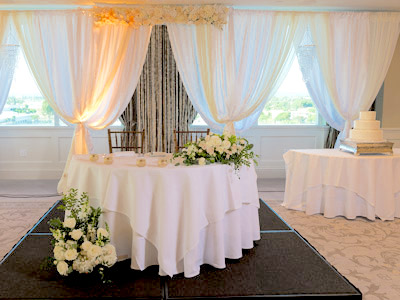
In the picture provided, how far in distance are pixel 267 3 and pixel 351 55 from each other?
5.17 ft

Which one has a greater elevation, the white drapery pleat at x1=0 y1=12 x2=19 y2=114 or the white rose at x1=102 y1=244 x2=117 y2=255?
the white drapery pleat at x1=0 y1=12 x2=19 y2=114

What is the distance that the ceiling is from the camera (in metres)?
5.91

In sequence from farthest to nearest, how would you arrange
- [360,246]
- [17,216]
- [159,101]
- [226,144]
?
[159,101], [17,216], [360,246], [226,144]

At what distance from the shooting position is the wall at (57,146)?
7.18 metres

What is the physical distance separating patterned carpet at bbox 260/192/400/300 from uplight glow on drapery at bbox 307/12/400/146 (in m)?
2.23

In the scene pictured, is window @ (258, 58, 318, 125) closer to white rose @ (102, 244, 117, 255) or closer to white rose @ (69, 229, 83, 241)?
white rose @ (102, 244, 117, 255)

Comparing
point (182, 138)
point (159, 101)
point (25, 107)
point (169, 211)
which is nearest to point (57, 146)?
point (25, 107)

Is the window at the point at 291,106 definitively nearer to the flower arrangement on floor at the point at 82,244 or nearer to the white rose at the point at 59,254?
the flower arrangement on floor at the point at 82,244

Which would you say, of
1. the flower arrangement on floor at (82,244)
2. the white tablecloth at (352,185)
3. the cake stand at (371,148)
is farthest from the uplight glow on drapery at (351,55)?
the flower arrangement on floor at (82,244)

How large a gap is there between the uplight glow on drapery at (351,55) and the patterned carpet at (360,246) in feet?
7.31

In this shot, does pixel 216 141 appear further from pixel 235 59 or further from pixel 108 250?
pixel 235 59

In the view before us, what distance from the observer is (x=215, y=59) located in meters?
6.18

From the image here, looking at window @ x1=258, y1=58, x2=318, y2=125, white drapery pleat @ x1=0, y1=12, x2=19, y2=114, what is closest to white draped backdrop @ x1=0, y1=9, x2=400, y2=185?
white drapery pleat @ x1=0, y1=12, x2=19, y2=114

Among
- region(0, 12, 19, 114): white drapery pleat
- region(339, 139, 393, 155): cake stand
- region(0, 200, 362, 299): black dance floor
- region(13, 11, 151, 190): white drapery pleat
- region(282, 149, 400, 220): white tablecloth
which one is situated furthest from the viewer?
region(0, 12, 19, 114): white drapery pleat
